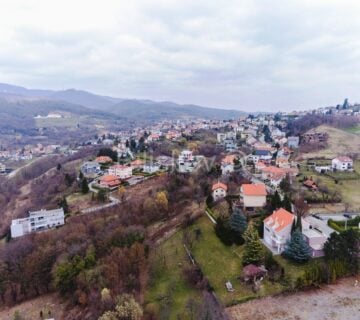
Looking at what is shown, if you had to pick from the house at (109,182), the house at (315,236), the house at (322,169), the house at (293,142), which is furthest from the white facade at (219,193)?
the house at (293,142)

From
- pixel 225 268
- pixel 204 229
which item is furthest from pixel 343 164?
pixel 225 268

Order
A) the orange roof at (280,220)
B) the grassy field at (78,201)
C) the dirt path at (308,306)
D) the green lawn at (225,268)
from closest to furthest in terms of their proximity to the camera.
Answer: the dirt path at (308,306) → the green lawn at (225,268) → the orange roof at (280,220) → the grassy field at (78,201)

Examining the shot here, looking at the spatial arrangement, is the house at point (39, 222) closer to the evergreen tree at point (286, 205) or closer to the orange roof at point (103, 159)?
the orange roof at point (103, 159)

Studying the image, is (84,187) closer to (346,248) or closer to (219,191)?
(219,191)

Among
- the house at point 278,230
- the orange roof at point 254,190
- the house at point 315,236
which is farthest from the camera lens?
the orange roof at point 254,190

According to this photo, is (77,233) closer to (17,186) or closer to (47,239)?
(47,239)

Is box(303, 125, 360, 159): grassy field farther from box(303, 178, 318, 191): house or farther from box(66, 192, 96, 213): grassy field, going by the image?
box(66, 192, 96, 213): grassy field
